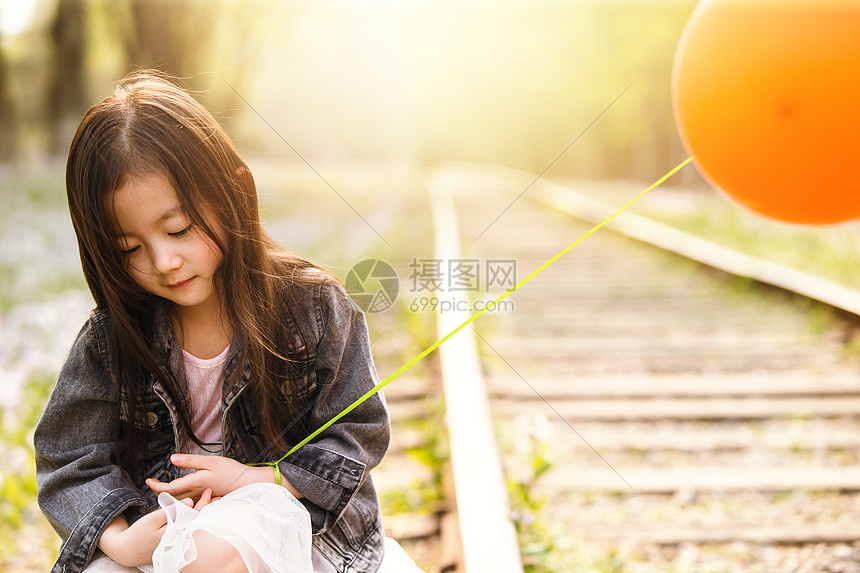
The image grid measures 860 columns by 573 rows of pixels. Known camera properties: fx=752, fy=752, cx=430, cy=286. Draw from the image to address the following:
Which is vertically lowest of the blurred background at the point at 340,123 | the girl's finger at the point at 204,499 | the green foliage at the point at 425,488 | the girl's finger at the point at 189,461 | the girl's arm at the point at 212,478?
the green foliage at the point at 425,488

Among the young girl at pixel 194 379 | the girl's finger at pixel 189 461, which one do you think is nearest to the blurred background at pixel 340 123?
the young girl at pixel 194 379

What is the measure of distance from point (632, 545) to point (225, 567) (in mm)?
1418

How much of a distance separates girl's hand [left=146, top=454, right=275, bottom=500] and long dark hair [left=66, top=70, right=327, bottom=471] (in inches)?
4.5

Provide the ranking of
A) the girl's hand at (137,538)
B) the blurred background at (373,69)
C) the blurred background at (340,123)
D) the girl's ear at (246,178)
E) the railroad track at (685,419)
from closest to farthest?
1. the girl's hand at (137,538)
2. the girl's ear at (246,178)
3. the railroad track at (685,419)
4. the blurred background at (340,123)
5. the blurred background at (373,69)

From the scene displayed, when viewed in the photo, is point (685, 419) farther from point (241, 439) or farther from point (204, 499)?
point (204, 499)

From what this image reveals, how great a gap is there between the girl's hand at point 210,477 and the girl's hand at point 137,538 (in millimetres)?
23

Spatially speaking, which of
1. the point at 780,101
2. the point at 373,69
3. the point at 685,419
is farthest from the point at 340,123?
the point at 780,101

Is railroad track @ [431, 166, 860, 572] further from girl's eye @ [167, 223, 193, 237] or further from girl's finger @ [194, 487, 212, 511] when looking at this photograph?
girl's eye @ [167, 223, 193, 237]

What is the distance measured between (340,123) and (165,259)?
32.8 m

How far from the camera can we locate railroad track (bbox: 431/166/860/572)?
2283 millimetres

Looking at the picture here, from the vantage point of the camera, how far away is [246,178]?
154 cm

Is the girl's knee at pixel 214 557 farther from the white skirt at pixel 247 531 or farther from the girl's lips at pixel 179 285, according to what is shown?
the girl's lips at pixel 179 285

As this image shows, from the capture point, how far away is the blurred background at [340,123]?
3062mm

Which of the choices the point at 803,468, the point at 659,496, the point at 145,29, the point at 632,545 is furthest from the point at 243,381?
the point at 145,29
